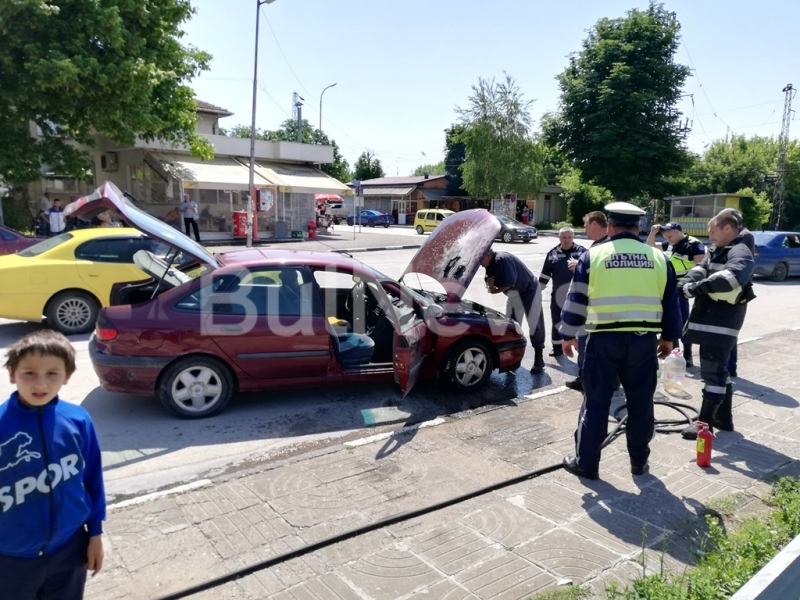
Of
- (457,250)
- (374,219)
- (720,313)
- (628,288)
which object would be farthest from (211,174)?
(628,288)

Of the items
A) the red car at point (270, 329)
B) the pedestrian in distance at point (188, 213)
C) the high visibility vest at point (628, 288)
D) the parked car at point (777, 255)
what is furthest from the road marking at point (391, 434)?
the pedestrian in distance at point (188, 213)

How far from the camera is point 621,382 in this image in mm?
4145

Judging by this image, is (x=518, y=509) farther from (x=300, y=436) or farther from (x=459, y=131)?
(x=459, y=131)

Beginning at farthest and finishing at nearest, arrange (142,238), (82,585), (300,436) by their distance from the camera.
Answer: (142,238), (300,436), (82,585)

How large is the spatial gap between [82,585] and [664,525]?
3193 millimetres

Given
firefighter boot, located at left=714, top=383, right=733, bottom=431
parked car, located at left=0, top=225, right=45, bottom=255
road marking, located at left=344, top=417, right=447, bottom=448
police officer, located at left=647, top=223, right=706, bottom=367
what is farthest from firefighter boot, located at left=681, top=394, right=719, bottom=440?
parked car, located at left=0, top=225, right=45, bottom=255

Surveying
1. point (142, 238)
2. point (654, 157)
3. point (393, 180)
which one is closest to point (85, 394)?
point (142, 238)

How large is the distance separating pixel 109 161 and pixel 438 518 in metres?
27.4

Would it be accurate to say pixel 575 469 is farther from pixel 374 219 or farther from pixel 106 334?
pixel 374 219

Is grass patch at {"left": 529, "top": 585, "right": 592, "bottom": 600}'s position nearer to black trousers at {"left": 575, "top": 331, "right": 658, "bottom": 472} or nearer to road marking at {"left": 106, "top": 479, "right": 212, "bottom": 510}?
black trousers at {"left": 575, "top": 331, "right": 658, "bottom": 472}

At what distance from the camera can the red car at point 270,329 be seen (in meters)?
5.08

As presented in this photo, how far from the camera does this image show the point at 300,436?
5039 mm

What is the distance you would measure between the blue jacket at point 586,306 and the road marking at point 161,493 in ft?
9.11

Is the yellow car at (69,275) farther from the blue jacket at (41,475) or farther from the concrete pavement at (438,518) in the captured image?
the blue jacket at (41,475)
